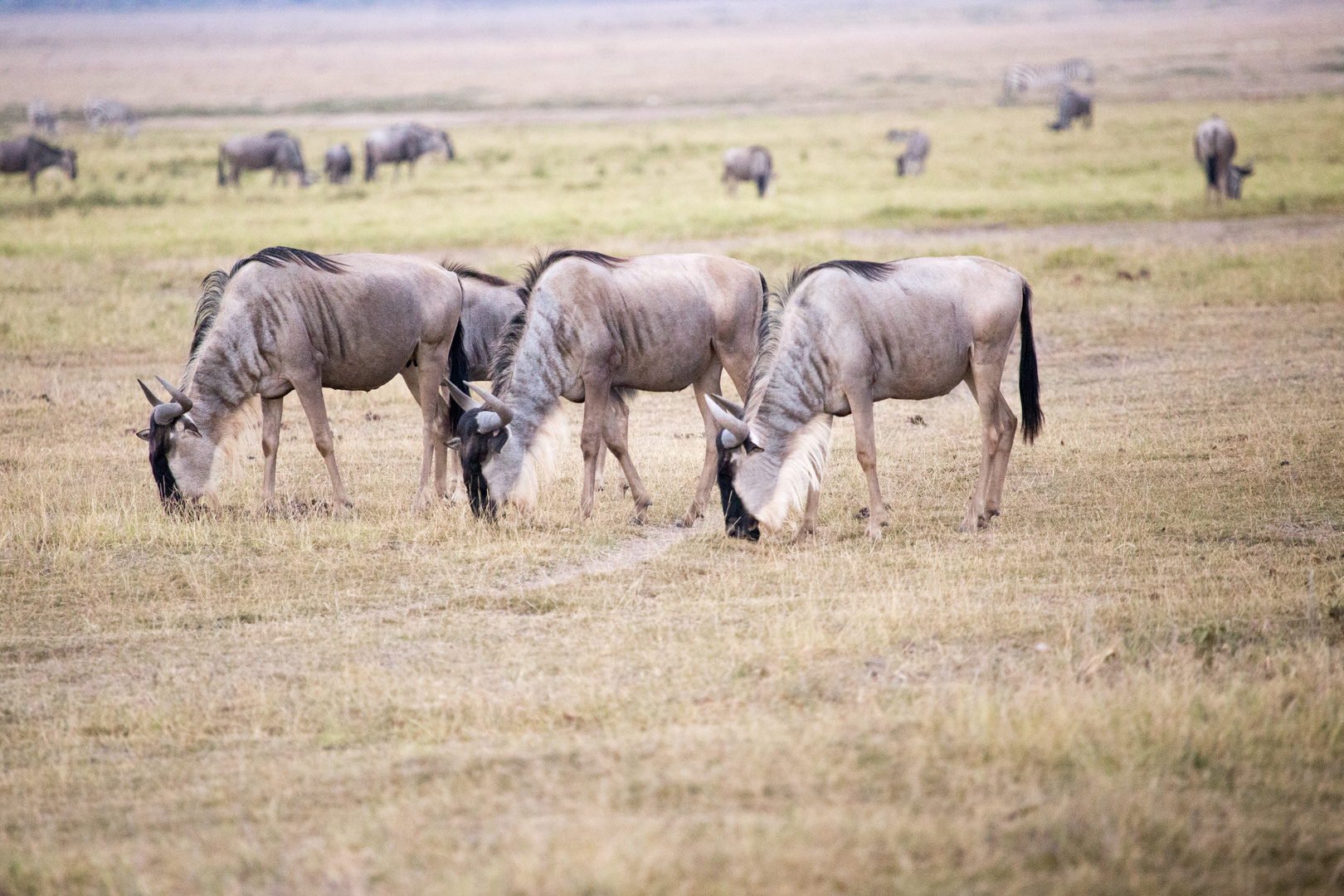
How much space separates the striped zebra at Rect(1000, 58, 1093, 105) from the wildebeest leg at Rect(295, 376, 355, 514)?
53388 mm

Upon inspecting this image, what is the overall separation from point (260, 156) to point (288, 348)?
26361mm

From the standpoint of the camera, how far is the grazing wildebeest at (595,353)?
8258mm

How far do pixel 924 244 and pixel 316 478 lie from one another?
13114mm

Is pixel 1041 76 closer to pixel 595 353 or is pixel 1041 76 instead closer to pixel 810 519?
pixel 595 353

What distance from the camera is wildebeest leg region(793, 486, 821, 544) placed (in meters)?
7.89

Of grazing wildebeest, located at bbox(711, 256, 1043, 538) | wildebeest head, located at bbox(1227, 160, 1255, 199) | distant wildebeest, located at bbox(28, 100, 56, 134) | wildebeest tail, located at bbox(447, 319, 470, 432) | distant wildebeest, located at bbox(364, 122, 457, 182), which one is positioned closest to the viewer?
grazing wildebeest, located at bbox(711, 256, 1043, 538)

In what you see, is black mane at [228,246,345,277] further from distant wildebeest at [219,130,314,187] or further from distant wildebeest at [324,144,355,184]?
distant wildebeest at [324,144,355,184]

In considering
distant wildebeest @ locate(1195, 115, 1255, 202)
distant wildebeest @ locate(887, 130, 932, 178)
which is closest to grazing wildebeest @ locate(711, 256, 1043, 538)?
distant wildebeest @ locate(1195, 115, 1255, 202)

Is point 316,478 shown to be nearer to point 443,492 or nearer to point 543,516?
point 443,492

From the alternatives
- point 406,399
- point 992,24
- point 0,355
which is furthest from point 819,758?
point 992,24

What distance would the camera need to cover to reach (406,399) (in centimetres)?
1309

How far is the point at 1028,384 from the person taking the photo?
8.53 m

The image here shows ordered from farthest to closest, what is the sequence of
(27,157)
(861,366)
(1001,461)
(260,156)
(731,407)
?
(260,156)
(27,157)
(1001,461)
(731,407)
(861,366)

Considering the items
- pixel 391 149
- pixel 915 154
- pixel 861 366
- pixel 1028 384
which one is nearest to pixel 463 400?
pixel 861 366
